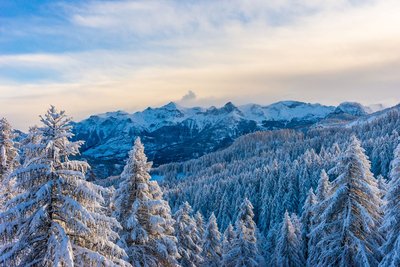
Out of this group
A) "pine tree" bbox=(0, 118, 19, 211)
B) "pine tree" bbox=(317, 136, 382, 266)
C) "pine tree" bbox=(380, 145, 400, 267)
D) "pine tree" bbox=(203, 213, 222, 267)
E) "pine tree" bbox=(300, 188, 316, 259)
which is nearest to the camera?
"pine tree" bbox=(380, 145, 400, 267)

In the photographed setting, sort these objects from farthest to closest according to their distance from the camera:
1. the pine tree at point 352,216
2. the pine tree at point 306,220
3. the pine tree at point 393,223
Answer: the pine tree at point 306,220
the pine tree at point 352,216
the pine tree at point 393,223

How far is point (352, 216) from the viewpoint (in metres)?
19.8

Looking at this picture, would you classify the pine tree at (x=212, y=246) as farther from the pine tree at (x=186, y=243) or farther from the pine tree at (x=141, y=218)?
the pine tree at (x=141, y=218)

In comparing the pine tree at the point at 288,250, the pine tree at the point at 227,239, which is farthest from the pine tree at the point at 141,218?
the pine tree at the point at 227,239

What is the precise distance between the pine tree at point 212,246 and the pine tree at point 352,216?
2154cm

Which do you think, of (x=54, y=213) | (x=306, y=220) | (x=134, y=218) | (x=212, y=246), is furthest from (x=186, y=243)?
(x=54, y=213)

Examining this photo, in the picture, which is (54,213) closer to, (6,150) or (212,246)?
(6,150)

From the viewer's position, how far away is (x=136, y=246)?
61.1 feet

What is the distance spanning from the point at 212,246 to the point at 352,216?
2400 centimetres

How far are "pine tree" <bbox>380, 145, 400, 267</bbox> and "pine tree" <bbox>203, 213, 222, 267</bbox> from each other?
24.2 metres

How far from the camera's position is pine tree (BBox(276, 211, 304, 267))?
125 ft

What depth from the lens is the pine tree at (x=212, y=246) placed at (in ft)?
134

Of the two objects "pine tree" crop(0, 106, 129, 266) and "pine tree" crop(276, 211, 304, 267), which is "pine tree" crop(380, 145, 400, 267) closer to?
"pine tree" crop(0, 106, 129, 266)

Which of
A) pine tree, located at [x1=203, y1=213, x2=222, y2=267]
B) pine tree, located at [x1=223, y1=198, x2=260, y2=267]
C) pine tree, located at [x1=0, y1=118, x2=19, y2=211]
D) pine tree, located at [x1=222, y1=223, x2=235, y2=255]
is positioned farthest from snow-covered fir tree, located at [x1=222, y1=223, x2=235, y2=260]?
pine tree, located at [x1=0, y1=118, x2=19, y2=211]
